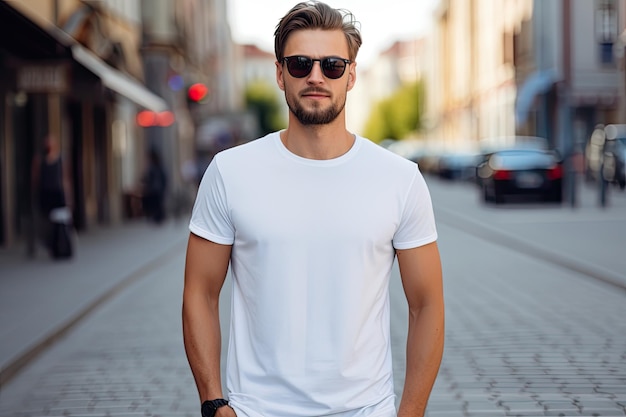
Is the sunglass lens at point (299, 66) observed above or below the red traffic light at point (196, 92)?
below

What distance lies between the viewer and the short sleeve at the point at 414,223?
272 cm

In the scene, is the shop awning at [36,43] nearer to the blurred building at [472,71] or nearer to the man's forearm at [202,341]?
the man's forearm at [202,341]

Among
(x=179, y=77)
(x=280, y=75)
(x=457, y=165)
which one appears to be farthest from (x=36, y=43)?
(x=457, y=165)

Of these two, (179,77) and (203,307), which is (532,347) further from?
(179,77)

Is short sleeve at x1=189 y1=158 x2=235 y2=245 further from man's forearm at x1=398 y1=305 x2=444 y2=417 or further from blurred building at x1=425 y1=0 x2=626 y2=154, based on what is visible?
A: blurred building at x1=425 y1=0 x2=626 y2=154

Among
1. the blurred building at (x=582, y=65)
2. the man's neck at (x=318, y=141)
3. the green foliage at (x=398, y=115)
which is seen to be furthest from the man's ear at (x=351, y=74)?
the green foliage at (x=398, y=115)

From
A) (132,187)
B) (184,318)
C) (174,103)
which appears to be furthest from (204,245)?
(174,103)

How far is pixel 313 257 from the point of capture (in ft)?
8.66

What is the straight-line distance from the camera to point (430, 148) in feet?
226

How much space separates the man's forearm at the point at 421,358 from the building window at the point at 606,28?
4592cm

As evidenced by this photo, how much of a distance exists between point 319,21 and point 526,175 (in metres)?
26.2

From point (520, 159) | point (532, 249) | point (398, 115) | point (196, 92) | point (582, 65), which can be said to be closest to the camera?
point (532, 249)

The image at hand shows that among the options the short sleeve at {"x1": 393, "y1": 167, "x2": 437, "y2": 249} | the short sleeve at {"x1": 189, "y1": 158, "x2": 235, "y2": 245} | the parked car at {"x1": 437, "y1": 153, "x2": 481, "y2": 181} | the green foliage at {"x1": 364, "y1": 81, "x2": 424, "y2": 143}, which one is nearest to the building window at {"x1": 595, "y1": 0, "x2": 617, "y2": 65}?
the parked car at {"x1": 437, "y1": 153, "x2": 481, "y2": 181}

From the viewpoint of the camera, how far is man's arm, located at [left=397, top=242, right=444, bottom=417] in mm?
2703
